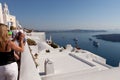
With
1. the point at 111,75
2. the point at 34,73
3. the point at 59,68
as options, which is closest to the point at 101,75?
the point at 111,75

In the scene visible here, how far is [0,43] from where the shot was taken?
8.76 feet

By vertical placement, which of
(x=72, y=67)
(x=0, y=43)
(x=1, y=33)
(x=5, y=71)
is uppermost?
(x=1, y=33)

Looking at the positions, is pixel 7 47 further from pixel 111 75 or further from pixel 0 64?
pixel 111 75

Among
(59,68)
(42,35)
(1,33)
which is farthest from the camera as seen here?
(42,35)

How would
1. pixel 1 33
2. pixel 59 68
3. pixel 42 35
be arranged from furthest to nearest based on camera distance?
pixel 42 35
pixel 59 68
pixel 1 33

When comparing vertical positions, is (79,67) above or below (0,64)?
below

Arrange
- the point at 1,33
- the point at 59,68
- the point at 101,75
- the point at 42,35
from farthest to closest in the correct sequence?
the point at 42,35, the point at 59,68, the point at 101,75, the point at 1,33

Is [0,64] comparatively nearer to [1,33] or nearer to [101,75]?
[1,33]

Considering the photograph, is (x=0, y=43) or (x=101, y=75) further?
(x=101, y=75)

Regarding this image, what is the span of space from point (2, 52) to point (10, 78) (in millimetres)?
487

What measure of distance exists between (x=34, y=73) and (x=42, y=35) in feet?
98.4

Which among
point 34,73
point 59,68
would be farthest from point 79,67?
point 34,73

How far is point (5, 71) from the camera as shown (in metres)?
2.72

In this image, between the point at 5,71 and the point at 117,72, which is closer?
the point at 5,71
